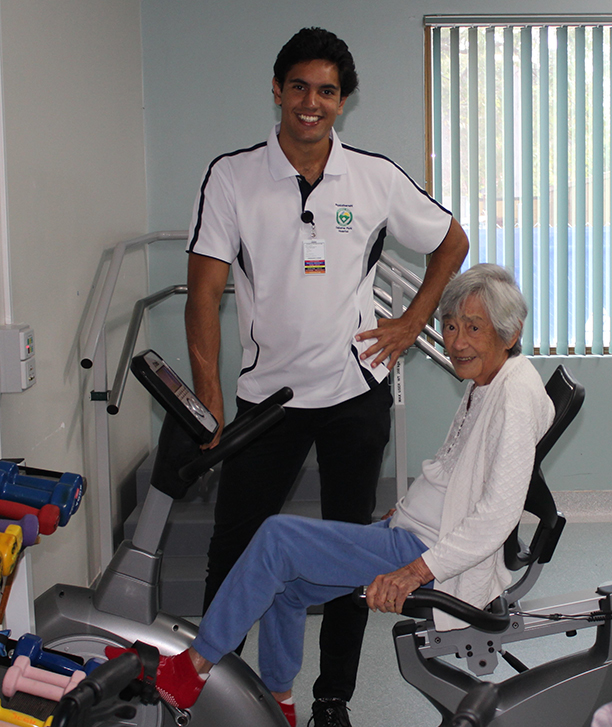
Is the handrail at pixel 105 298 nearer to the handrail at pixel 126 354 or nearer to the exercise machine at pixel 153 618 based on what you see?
the handrail at pixel 126 354

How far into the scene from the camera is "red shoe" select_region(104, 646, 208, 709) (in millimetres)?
1569

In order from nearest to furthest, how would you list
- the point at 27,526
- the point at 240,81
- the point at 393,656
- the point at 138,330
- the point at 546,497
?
the point at 27,526
the point at 546,497
the point at 393,656
the point at 138,330
the point at 240,81

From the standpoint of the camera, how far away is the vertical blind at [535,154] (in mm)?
3643

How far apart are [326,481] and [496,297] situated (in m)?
0.64

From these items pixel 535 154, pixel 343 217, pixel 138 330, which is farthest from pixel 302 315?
pixel 535 154

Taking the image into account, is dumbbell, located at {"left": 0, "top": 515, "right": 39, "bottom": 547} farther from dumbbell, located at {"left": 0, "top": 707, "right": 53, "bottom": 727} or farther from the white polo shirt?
the white polo shirt

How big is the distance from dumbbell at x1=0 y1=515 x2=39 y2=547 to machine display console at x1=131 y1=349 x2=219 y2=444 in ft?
1.02

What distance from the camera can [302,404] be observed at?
1.87 m

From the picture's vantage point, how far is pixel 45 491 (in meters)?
1.19

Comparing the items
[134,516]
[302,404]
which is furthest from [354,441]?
[134,516]

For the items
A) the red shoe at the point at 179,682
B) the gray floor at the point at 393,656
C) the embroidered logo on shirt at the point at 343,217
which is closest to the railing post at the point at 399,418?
the gray floor at the point at 393,656

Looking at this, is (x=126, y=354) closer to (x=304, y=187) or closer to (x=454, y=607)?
(x=304, y=187)

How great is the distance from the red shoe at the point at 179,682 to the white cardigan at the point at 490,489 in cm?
52

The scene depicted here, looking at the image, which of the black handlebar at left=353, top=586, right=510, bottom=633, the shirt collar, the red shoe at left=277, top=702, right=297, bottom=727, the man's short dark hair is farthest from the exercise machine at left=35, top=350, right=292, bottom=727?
the man's short dark hair
